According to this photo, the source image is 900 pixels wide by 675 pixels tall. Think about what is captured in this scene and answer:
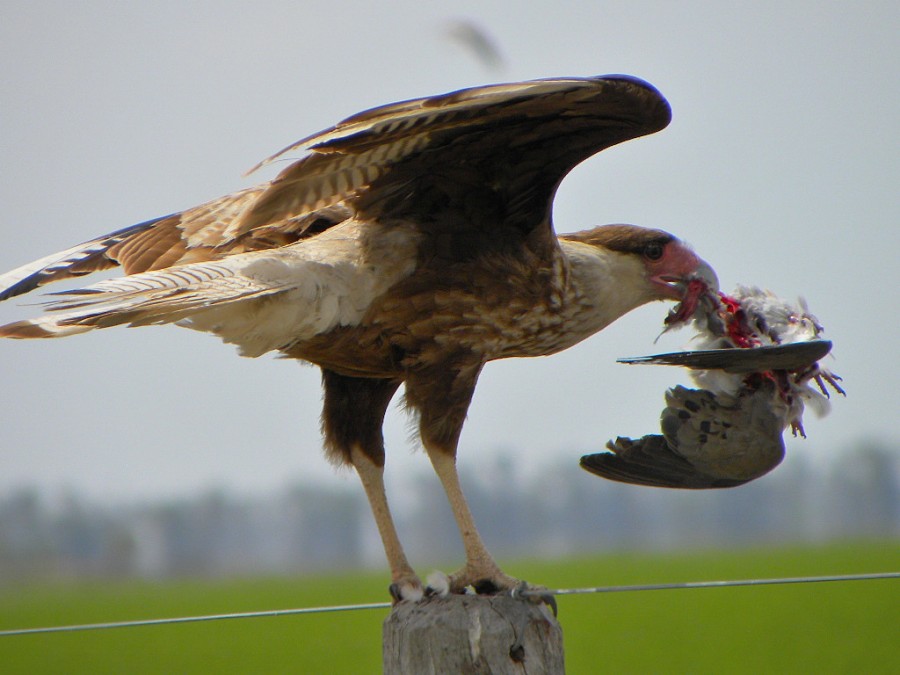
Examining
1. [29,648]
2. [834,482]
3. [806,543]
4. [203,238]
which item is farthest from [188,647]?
[834,482]

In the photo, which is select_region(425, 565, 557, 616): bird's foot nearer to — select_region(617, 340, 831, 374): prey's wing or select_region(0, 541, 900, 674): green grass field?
select_region(617, 340, 831, 374): prey's wing

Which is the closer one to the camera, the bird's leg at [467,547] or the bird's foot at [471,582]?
the bird's foot at [471,582]

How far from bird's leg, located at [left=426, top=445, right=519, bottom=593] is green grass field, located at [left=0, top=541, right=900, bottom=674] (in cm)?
1213

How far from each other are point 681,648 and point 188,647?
10160 millimetres

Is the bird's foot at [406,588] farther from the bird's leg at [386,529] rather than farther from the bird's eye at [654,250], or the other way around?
the bird's eye at [654,250]

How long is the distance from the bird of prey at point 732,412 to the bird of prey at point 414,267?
52 centimetres

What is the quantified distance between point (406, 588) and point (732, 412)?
1126 mm

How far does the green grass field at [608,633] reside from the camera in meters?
16.4

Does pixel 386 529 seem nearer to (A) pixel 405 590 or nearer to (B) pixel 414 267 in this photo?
(A) pixel 405 590

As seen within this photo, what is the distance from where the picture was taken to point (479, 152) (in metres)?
3.36

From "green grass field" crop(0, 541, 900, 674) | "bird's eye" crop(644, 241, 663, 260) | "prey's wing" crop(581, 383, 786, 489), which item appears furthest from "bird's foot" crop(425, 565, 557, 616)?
"green grass field" crop(0, 541, 900, 674)

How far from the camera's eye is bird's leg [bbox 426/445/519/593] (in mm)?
3236

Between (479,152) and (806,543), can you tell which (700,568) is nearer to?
(806,543)

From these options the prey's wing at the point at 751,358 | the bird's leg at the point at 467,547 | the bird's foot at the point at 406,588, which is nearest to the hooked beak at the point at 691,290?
the prey's wing at the point at 751,358
